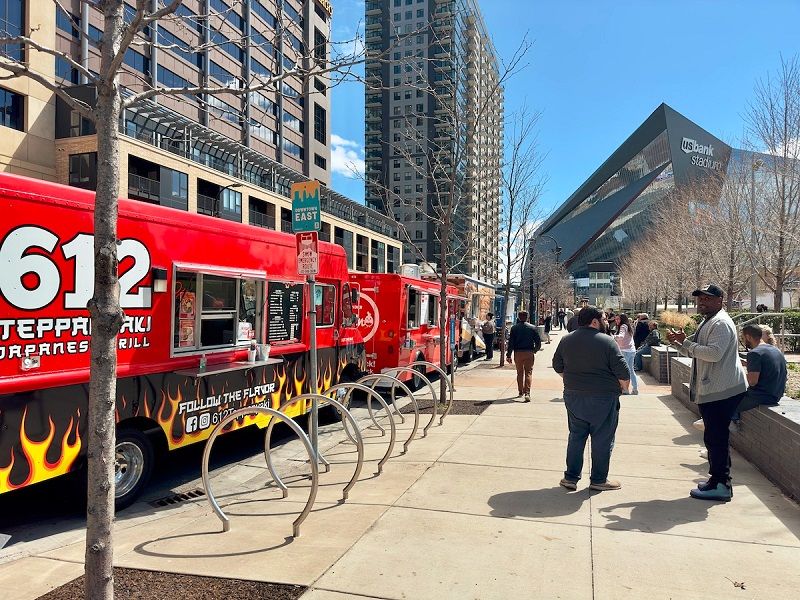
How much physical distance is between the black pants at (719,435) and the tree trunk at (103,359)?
4.81 metres

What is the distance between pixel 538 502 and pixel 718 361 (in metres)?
2.06

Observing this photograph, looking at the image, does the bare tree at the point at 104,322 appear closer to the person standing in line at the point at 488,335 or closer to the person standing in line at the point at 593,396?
the person standing in line at the point at 593,396

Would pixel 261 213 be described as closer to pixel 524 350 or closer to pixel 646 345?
pixel 646 345

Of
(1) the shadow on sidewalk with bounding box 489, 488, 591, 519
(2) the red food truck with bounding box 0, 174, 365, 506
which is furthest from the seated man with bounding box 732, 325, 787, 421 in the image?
(2) the red food truck with bounding box 0, 174, 365, 506

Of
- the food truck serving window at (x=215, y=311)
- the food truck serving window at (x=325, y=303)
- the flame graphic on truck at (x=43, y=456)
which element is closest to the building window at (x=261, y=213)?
the food truck serving window at (x=325, y=303)

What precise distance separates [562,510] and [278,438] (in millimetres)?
4838

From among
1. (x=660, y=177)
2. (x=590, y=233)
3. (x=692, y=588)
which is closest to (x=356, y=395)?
(x=692, y=588)

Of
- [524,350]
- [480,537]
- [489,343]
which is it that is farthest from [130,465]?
[489,343]

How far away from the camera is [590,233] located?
4272 inches

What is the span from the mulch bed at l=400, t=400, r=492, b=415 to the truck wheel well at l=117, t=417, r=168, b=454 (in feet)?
16.5

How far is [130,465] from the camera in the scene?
209 inches

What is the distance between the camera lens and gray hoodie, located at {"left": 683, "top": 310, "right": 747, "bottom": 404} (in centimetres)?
507

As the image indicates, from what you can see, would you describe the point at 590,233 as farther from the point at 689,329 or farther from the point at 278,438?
the point at 278,438

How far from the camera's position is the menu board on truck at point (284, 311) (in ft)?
24.2
